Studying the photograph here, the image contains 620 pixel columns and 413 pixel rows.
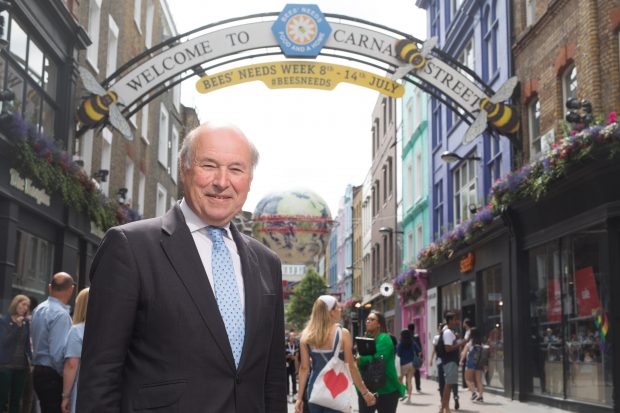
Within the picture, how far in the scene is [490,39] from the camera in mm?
23188

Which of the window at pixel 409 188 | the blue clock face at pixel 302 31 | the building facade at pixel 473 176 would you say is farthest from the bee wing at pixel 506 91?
the window at pixel 409 188

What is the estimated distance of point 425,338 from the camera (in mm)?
31359

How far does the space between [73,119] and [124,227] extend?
15232 millimetres

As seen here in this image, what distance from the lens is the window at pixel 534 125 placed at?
18.7 meters

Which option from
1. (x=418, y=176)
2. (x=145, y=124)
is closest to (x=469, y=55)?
(x=418, y=176)

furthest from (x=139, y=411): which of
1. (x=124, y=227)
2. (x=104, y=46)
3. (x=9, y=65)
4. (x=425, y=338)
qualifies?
(x=425, y=338)

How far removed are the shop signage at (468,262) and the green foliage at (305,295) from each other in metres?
53.5

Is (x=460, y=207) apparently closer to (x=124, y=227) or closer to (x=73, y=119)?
(x=73, y=119)

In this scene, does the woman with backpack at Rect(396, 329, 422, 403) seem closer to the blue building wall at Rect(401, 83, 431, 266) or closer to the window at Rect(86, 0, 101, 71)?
the window at Rect(86, 0, 101, 71)

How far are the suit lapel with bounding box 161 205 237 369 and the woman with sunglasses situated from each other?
5.12 m

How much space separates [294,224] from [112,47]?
35767mm

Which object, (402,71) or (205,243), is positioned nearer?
(205,243)

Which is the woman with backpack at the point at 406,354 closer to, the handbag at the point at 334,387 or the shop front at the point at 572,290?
the shop front at the point at 572,290

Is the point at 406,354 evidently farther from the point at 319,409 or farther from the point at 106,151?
the point at 319,409
